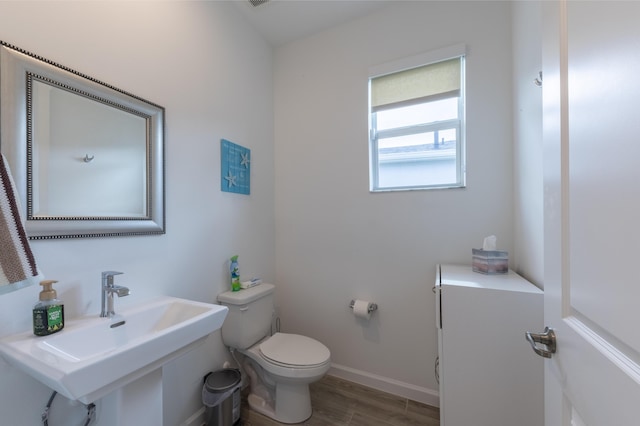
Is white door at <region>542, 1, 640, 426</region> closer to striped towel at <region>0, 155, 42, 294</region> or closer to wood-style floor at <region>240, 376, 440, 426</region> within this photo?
wood-style floor at <region>240, 376, 440, 426</region>

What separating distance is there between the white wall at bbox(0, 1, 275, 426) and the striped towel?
23 cm

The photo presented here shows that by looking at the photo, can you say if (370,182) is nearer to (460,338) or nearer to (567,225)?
(460,338)

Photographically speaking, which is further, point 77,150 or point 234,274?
point 234,274

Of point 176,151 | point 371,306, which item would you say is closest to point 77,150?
point 176,151

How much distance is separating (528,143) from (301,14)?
1.79 meters

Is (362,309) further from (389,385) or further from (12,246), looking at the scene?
(12,246)

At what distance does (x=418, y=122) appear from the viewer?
1.82 metres

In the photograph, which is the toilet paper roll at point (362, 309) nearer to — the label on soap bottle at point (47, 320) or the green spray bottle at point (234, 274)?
the green spray bottle at point (234, 274)

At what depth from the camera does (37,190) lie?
0.89 metres

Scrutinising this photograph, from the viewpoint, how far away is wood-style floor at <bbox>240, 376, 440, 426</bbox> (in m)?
1.53

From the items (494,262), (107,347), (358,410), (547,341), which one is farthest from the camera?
(358,410)

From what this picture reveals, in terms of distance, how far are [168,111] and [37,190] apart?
70 centimetres

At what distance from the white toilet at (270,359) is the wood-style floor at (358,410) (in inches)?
2.9

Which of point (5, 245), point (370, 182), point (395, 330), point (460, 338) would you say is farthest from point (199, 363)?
point (370, 182)
